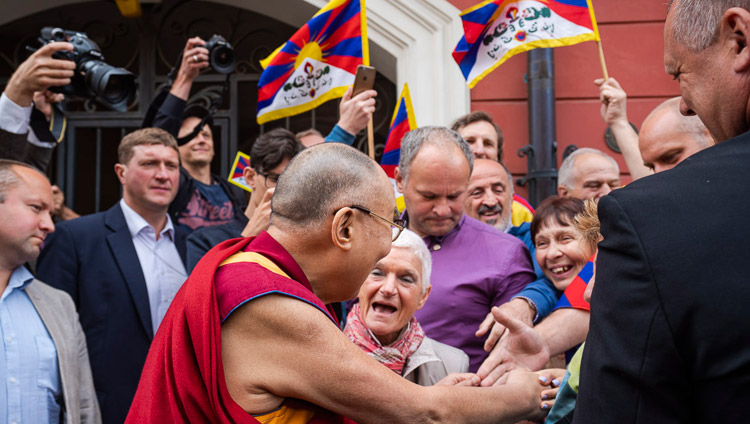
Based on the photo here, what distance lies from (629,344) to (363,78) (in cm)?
290

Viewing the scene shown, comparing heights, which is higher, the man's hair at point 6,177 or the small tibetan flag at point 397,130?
the small tibetan flag at point 397,130

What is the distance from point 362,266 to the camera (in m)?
2.15

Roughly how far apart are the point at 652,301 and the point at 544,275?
210cm

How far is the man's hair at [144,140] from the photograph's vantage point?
4.19 m

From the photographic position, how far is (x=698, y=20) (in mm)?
1397

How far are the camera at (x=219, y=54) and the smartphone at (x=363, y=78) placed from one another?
100cm

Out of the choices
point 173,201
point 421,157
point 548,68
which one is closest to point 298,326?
point 421,157

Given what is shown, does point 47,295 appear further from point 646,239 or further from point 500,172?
point 646,239

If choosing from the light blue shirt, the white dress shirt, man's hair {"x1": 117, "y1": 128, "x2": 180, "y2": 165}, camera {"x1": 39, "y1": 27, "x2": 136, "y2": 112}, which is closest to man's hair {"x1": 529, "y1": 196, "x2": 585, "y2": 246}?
the white dress shirt

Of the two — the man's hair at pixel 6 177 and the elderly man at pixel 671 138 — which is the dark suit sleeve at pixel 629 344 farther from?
the man's hair at pixel 6 177

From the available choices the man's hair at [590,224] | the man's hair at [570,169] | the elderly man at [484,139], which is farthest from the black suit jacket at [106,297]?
the man's hair at [570,169]

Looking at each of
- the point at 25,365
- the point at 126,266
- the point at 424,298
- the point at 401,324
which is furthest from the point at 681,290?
the point at 126,266

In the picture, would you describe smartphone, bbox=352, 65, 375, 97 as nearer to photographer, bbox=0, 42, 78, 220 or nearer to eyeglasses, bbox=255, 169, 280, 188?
eyeglasses, bbox=255, 169, 280, 188

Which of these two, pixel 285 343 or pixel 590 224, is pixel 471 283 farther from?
pixel 285 343
